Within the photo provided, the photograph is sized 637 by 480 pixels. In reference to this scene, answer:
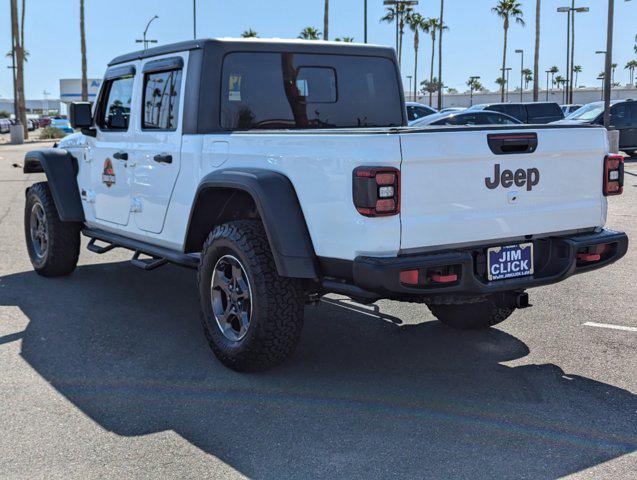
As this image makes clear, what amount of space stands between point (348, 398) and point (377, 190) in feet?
3.94

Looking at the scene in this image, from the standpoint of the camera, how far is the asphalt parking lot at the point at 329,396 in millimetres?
3648

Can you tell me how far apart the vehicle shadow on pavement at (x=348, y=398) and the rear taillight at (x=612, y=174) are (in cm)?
114

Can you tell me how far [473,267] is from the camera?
14.3ft

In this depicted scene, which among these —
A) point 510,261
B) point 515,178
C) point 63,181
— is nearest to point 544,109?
point 63,181

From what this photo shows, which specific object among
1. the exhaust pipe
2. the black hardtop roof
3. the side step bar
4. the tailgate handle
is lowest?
Answer: the exhaust pipe

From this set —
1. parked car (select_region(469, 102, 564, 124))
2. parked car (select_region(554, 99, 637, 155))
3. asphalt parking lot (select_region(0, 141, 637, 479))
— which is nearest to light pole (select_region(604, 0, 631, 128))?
parked car (select_region(554, 99, 637, 155))

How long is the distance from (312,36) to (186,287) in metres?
62.5

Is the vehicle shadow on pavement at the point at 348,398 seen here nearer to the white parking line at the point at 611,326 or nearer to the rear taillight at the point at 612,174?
the white parking line at the point at 611,326

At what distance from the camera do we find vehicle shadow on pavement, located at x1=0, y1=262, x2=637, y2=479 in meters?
3.69

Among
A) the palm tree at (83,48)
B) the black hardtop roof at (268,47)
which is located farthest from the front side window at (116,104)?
the palm tree at (83,48)

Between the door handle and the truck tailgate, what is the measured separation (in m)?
2.10

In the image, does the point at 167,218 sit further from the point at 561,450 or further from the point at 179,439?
the point at 561,450

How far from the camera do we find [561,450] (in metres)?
3.73

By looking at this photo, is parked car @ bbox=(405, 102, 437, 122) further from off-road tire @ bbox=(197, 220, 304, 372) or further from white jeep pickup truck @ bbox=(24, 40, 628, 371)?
off-road tire @ bbox=(197, 220, 304, 372)
